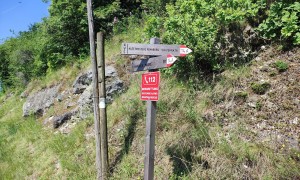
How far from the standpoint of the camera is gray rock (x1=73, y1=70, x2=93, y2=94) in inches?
349

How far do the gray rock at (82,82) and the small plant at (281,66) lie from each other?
5855 millimetres

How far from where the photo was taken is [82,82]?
9.02 meters

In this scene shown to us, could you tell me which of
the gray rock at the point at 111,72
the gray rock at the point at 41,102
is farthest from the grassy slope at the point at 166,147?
the gray rock at the point at 41,102

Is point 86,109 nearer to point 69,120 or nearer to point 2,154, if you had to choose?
point 69,120

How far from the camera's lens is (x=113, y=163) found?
5.58 meters

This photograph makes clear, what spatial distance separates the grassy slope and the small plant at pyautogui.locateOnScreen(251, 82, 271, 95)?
0.36 m

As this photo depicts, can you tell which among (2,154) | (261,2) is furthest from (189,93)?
(2,154)

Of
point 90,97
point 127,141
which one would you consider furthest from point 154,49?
point 90,97

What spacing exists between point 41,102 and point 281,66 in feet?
29.3

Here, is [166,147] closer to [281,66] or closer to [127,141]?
[127,141]

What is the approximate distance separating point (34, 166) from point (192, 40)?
515cm

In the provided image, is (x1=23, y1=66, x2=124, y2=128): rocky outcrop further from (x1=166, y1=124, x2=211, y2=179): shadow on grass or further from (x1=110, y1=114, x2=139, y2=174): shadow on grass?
(x1=166, y1=124, x2=211, y2=179): shadow on grass

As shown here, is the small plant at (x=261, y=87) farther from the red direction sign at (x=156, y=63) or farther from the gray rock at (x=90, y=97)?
the gray rock at (x=90, y=97)

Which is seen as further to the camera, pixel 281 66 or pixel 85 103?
pixel 85 103
